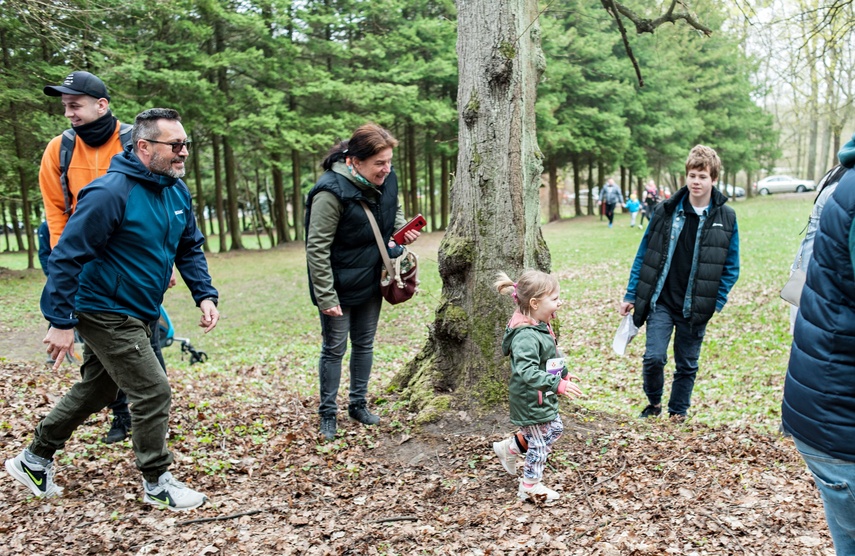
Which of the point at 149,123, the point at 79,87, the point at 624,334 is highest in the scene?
the point at 79,87

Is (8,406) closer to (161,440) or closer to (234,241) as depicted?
(161,440)

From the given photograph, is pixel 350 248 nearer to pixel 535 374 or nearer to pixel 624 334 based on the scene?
pixel 535 374

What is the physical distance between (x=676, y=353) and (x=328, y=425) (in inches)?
113

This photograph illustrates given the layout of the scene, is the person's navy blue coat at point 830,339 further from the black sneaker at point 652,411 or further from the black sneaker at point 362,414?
the black sneaker at point 362,414

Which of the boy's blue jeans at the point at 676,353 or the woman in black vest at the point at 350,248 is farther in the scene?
the boy's blue jeans at the point at 676,353

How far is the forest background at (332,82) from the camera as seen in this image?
16.6 metres

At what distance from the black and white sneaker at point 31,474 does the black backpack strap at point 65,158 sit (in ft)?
5.73

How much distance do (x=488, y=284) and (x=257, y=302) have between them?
39.7 feet

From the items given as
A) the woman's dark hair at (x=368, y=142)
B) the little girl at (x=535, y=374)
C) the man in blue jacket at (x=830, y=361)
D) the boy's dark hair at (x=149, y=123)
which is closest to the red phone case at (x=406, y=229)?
the woman's dark hair at (x=368, y=142)

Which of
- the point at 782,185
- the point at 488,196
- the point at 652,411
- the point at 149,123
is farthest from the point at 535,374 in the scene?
the point at 782,185

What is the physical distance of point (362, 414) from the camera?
5.48m

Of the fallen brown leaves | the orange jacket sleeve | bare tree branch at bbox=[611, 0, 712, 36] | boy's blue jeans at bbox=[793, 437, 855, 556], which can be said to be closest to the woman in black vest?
the fallen brown leaves

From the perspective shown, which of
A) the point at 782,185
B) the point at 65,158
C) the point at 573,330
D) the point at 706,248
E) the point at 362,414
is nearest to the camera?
the point at 65,158

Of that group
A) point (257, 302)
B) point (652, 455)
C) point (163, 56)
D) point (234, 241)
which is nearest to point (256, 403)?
point (652, 455)
